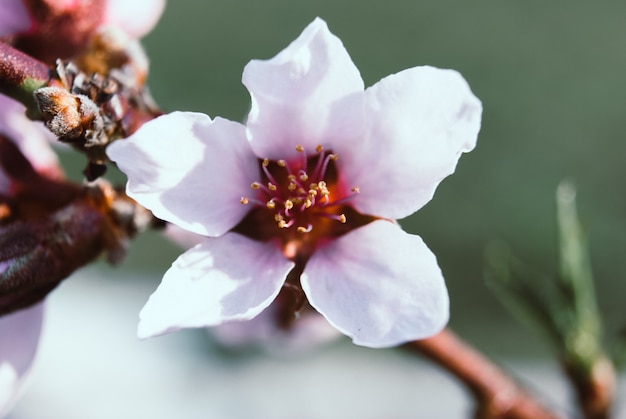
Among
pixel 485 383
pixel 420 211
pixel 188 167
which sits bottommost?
pixel 420 211

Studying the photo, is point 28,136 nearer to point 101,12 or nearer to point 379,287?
point 101,12

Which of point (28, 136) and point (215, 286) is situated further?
point (28, 136)

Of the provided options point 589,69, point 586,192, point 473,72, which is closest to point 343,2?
point 473,72

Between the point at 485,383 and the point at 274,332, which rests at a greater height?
the point at 485,383

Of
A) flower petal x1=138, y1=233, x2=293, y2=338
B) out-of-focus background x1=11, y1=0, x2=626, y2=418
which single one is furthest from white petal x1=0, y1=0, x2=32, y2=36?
out-of-focus background x1=11, y1=0, x2=626, y2=418

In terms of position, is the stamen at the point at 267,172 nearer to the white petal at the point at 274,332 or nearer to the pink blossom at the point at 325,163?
the pink blossom at the point at 325,163

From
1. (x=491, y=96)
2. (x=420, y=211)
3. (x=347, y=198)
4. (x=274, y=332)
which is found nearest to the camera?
(x=347, y=198)

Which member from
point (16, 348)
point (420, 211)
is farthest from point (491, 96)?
point (16, 348)

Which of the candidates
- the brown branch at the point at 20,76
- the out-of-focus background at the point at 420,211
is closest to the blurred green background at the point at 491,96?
the out-of-focus background at the point at 420,211
